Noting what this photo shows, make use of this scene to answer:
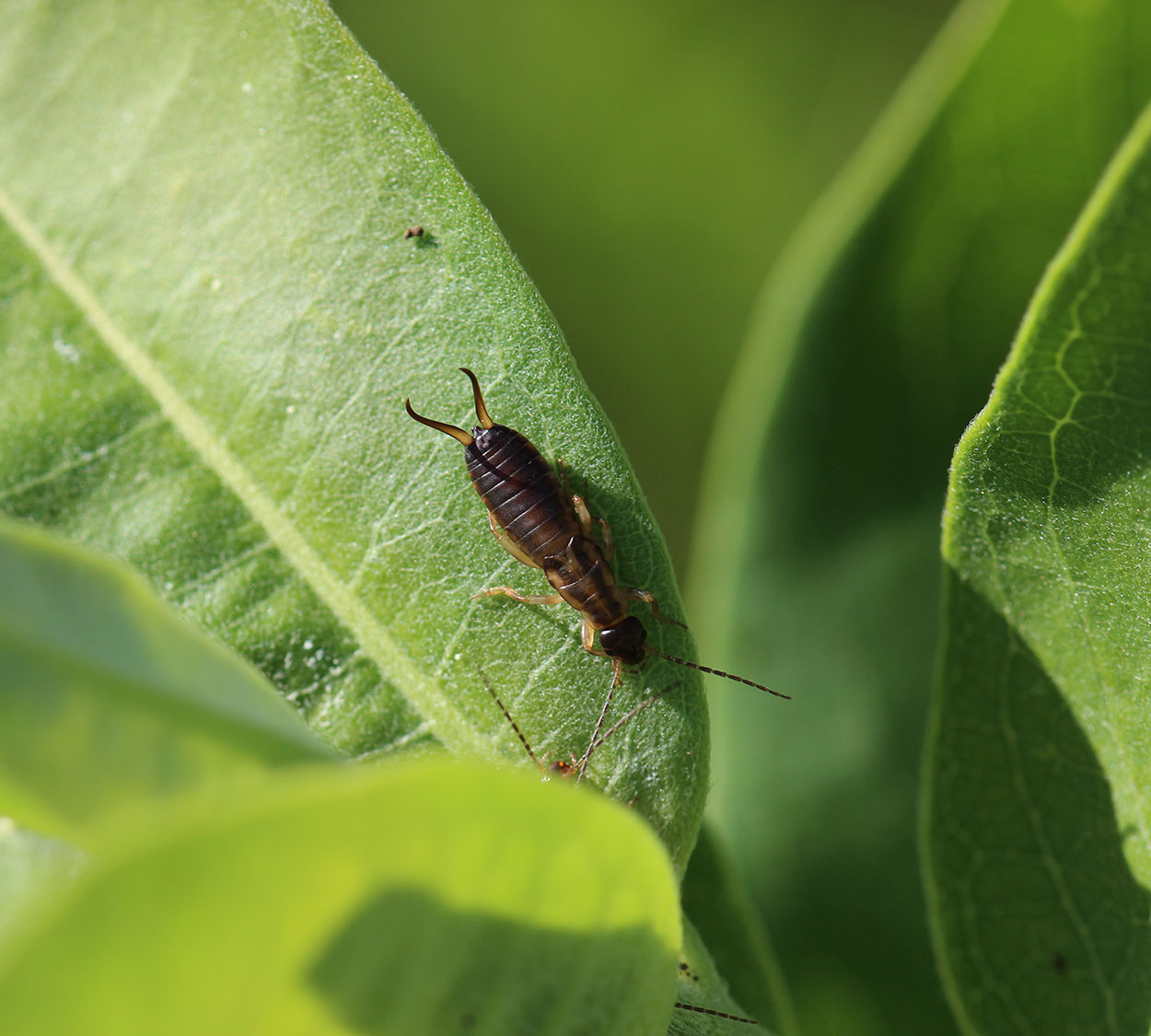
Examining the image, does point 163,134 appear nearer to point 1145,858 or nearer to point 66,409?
point 66,409

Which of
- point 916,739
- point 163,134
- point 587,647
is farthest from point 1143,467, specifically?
point 163,134

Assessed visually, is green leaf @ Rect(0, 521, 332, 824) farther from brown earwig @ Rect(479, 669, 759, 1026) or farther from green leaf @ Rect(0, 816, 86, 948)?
brown earwig @ Rect(479, 669, 759, 1026)

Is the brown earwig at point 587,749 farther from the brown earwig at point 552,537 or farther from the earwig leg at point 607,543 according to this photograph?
the earwig leg at point 607,543

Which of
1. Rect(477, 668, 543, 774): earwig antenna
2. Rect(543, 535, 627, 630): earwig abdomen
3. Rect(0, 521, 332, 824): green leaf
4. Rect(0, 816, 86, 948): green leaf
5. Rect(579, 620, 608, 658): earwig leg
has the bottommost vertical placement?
Rect(543, 535, 627, 630): earwig abdomen

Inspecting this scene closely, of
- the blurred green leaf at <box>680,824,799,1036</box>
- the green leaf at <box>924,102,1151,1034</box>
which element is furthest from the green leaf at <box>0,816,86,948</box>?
the green leaf at <box>924,102,1151,1034</box>

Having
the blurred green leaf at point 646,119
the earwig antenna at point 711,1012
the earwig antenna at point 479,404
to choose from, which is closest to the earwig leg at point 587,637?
the earwig antenna at point 479,404

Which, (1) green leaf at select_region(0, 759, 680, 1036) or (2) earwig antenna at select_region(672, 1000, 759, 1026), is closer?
(1) green leaf at select_region(0, 759, 680, 1036)
